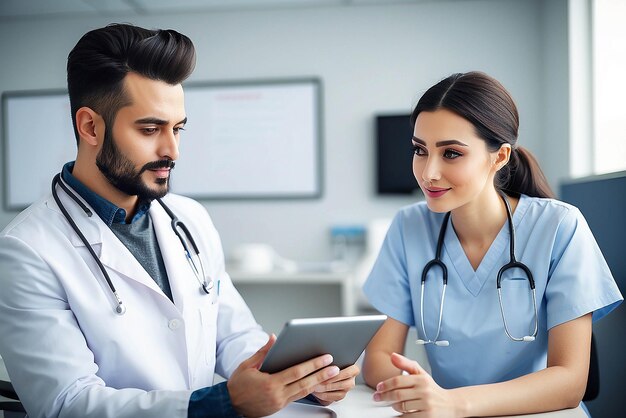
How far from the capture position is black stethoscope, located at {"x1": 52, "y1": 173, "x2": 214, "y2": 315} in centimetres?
107

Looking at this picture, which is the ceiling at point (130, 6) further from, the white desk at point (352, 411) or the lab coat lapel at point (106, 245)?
the white desk at point (352, 411)

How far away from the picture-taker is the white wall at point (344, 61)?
9.81ft

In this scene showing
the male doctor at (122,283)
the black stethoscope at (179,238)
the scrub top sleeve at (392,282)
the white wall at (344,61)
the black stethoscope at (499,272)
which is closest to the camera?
the male doctor at (122,283)

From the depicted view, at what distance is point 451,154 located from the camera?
3.97ft

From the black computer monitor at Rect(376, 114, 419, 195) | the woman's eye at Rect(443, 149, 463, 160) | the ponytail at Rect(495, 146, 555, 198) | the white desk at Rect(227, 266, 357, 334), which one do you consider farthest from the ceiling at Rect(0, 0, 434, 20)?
the woman's eye at Rect(443, 149, 463, 160)

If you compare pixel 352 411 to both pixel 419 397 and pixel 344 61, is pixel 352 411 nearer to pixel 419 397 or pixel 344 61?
pixel 419 397

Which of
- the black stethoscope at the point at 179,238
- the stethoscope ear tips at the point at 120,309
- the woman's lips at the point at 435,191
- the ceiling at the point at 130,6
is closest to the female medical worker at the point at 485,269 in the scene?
the woman's lips at the point at 435,191

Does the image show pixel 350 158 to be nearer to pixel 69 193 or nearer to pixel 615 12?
pixel 615 12

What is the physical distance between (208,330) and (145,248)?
0.21 meters

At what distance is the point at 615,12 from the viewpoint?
2350mm

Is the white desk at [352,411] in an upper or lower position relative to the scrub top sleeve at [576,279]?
lower

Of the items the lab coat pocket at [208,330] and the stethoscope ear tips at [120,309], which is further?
the lab coat pocket at [208,330]

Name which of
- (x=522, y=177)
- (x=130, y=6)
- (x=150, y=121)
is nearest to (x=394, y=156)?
(x=130, y=6)

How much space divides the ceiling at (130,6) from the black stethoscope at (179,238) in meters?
2.06
